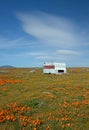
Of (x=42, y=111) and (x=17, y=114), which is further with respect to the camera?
(x=42, y=111)

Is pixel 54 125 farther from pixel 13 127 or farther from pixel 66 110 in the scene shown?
pixel 66 110

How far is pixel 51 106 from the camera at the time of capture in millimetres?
17359

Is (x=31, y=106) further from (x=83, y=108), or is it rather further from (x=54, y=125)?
(x=54, y=125)

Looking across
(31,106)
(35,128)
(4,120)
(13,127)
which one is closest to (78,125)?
(35,128)

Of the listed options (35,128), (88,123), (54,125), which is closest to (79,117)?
(88,123)

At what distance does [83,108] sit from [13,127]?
20.9ft

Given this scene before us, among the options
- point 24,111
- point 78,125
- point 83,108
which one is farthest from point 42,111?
point 78,125

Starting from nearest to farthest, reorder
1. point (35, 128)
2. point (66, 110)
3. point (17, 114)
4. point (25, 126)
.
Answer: point (35, 128) < point (25, 126) < point (17, 114) < point (66, 110)

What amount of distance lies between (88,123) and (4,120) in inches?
200

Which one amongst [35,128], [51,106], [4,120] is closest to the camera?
[35,128]

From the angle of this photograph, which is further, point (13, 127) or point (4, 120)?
point (4, 120)

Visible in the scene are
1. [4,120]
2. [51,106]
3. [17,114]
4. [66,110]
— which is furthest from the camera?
[51,106]

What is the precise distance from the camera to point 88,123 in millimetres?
12812

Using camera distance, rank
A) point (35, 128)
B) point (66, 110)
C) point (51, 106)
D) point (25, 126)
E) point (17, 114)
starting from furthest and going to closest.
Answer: point (51, 106) < point (66, 110) < point (17, 114) < point (25, 126) < point (35, 128)
